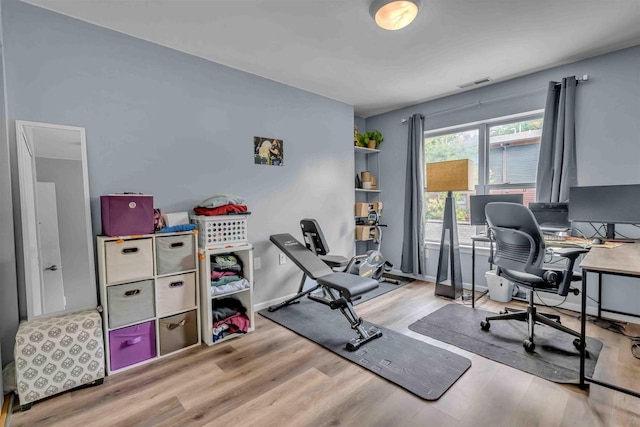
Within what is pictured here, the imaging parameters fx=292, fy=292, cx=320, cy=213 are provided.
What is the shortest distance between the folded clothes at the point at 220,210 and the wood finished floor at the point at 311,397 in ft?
3.60

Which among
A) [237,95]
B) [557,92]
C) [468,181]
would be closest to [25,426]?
[237,95]

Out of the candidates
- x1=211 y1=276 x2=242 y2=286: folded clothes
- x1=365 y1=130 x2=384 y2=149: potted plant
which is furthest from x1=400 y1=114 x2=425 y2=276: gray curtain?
x1=211 y1=276 x2=242 y2=286: folded clothes

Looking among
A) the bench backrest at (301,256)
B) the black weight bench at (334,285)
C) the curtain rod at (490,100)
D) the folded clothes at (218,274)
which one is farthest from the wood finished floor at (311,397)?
the curtain rod at (490,100)

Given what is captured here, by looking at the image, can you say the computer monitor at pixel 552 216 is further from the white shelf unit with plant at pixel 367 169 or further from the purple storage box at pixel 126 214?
the purple storage box at pixel 126 214

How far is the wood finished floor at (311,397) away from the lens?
154 cm

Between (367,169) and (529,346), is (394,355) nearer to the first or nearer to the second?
(529,346)

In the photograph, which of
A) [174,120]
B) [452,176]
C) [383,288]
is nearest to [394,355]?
[383,288]

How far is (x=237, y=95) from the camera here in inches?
113

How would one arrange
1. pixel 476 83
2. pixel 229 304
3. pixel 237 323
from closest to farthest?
1. pixel 237 323
2. pixel 229 304
3. pixel 476 83

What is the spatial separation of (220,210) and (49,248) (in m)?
1.13

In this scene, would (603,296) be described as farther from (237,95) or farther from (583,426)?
(237,95)

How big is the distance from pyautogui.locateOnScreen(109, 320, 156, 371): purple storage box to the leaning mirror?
0.31m

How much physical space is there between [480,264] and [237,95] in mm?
3393

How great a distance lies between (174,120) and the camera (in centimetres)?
251
